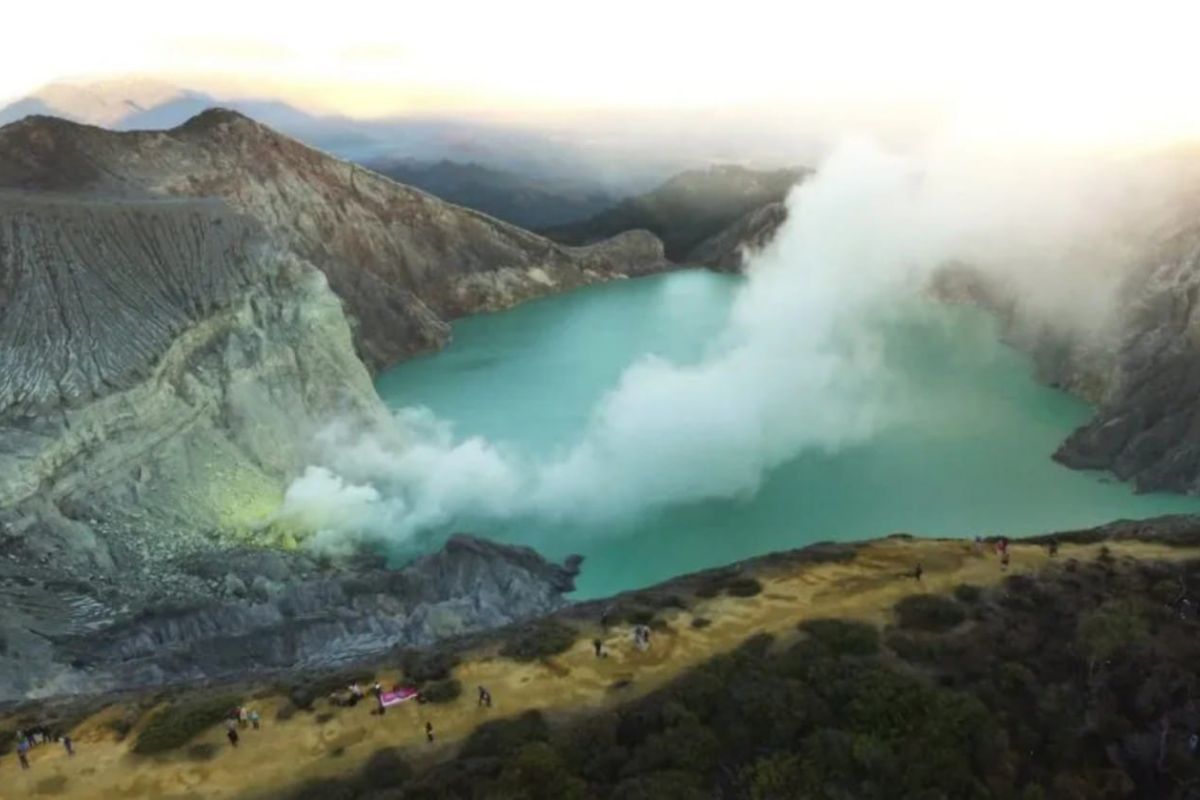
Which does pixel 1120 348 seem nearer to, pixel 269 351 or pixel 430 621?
pixel 430 621

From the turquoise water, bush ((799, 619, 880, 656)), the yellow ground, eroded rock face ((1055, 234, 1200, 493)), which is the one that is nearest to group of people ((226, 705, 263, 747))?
the yellow ground

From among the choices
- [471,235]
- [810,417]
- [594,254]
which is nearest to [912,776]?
[810,417]

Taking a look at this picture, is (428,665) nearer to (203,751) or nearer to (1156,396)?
(203,751)

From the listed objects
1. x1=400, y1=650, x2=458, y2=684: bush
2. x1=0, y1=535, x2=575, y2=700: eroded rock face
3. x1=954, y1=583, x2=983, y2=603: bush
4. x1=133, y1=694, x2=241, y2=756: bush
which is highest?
x1=954, y1=583, x2=983, y2=603: bush

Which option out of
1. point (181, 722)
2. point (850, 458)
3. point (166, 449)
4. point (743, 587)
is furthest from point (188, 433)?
point (850, 458)

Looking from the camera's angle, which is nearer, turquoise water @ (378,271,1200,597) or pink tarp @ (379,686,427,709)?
pink tarp @ (379,686,427,709)

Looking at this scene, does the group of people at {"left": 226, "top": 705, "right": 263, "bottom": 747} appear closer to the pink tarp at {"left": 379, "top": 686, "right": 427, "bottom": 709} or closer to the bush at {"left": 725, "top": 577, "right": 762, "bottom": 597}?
the pink tarp at {"left": 379, "top": 686, "right": 427, "bottom": 709}

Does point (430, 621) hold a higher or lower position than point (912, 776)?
lower

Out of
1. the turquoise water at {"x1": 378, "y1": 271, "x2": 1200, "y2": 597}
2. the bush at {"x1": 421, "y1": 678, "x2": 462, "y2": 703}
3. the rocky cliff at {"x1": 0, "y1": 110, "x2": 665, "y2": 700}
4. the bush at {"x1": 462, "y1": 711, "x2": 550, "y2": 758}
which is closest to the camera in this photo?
the bush at {"x1": 462, "y1": 711, "x2": 550, "y2": 758}
